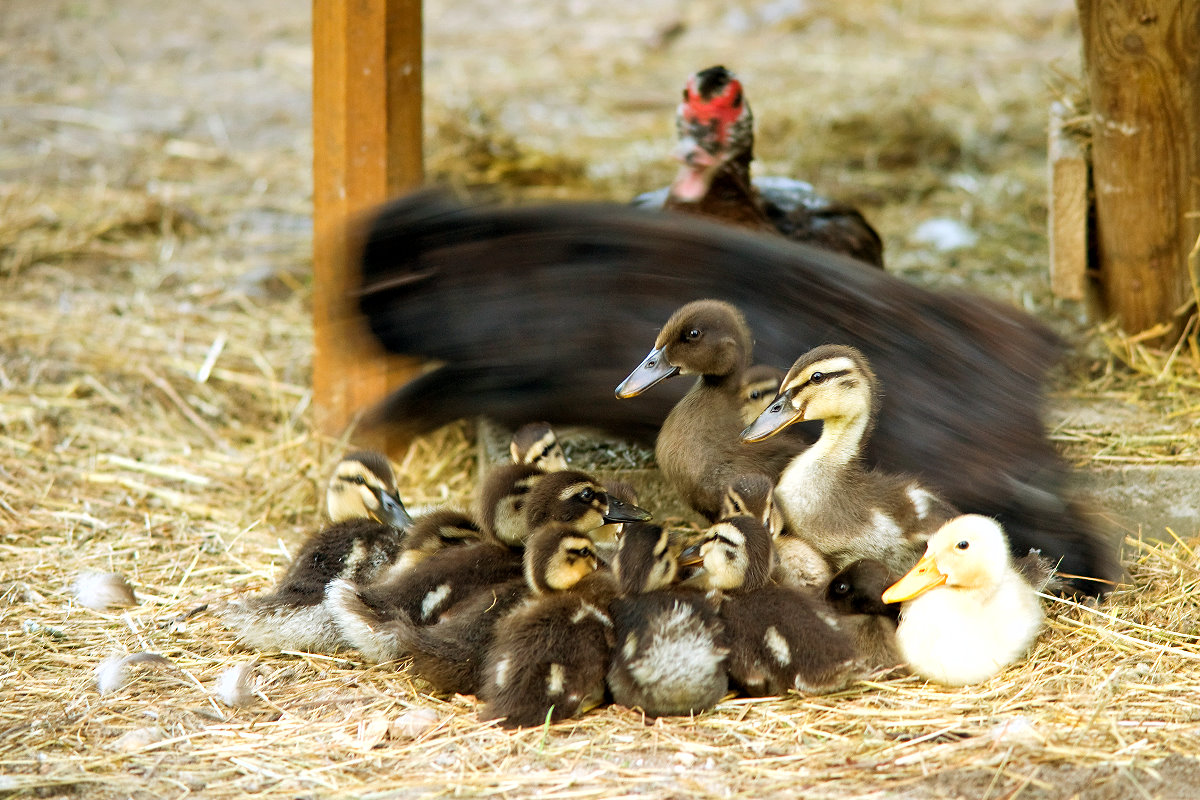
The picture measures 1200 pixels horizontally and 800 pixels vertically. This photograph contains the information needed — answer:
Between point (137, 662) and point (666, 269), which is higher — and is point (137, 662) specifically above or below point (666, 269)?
below

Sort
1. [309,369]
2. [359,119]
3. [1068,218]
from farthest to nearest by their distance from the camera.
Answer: [309,369] → [1068,218] → [359,119]

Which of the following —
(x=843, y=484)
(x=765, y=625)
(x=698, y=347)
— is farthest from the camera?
(x=698, y=347)

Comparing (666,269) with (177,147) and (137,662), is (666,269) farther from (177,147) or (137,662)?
(177,147)

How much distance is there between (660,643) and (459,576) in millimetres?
602

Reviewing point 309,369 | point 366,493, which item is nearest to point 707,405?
point 366,493

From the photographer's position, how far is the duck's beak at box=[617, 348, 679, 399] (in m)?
3.37

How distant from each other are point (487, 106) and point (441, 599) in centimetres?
576

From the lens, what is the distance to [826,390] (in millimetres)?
3141

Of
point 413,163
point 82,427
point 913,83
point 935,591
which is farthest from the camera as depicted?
point 913,83

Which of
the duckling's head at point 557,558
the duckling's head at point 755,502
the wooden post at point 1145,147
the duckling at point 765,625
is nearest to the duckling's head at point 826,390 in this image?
the duckling's head at point 755,502

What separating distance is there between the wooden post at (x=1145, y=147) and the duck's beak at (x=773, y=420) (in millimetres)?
1969

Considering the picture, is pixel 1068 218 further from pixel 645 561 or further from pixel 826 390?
pixel 645 561

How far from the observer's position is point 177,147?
7.94 metres

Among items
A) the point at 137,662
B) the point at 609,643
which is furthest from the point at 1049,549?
the point at 137,662
